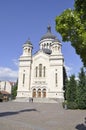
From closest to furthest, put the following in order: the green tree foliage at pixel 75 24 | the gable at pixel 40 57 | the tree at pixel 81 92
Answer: the green tree foliage at pixel 75 24, the tree at pixel 81 92, the gable at pixel 40 57

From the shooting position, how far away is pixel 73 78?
1339 inches

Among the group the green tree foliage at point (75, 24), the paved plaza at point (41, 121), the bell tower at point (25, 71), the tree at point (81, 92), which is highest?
the bell tower at point (25, 71)

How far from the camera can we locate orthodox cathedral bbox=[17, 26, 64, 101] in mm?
54625

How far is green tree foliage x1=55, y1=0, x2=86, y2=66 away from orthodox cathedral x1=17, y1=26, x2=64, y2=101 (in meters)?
45.7

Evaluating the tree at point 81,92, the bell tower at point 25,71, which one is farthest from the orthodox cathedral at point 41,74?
the tree at point 81,92

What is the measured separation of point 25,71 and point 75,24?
50.7 metres

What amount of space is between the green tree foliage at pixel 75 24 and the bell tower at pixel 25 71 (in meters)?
49.0

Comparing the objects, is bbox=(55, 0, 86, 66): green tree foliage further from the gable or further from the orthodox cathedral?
the gable

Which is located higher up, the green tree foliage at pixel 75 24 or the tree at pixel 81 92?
the green tree foliage at pixel 75 24

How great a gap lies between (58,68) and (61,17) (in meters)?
48.3

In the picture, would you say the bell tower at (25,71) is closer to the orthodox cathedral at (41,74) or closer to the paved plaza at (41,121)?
the orthodox cathedral at (41,74)

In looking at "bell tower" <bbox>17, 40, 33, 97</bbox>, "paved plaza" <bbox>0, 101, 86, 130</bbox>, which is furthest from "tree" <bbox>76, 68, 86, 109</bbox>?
"bell tower" <bbox>17, 40, 33, 97</bbox>

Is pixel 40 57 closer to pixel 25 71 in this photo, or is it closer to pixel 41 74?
pixel 41 74

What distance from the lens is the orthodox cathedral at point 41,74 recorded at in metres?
54.6
